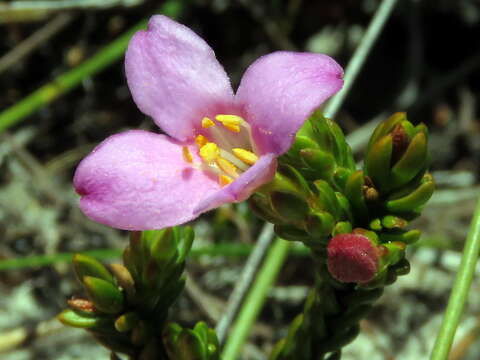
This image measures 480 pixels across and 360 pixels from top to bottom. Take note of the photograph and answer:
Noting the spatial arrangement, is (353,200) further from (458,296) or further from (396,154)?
(458,296)

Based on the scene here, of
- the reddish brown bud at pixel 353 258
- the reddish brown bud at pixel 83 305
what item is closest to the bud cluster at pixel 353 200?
the reddish brown bud at pixel 353 258

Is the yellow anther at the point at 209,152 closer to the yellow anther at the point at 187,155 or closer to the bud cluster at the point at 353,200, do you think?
the yellow anther at the point at 187,155

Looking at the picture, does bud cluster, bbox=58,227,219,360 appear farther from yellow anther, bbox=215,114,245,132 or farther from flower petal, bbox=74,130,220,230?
yellow anther, bbox=215,114,245,132

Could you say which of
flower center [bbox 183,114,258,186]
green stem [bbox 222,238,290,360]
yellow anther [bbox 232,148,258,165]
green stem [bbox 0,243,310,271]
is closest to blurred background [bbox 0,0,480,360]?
green stem [bbox 0,243,310,271]

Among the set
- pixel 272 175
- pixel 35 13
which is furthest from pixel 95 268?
pixel 35 13

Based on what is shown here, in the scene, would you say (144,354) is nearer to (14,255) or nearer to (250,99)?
(250,99)

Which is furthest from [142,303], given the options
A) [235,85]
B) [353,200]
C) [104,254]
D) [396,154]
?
[235,85]
